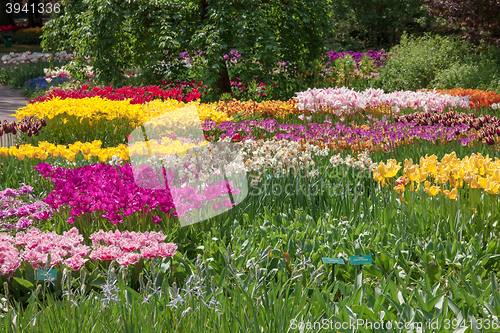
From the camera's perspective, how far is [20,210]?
3596 mm

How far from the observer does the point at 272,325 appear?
1956mm

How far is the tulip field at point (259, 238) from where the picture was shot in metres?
2.08

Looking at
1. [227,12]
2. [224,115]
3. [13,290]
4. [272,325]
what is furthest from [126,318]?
A: [227,12]

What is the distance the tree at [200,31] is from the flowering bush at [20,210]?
20.8 feet

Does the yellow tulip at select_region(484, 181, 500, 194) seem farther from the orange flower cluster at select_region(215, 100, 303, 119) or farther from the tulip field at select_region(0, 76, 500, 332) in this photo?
the orange flower cluster at select_region(215, 100, 303, 119)

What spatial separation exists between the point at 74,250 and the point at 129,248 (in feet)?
1.17

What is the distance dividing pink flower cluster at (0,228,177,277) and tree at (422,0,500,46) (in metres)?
11.4

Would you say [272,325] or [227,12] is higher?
[227,12]

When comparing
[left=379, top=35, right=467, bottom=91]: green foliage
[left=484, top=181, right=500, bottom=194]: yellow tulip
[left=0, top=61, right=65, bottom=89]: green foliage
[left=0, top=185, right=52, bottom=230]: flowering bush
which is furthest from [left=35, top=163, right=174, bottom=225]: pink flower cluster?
[left=0, top=61, right=65, bottom=89]: green foliage

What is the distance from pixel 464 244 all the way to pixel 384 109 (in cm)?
434

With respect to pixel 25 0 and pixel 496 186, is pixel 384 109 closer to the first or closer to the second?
pixel 496 186

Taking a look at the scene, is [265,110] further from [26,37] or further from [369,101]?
[26,37]

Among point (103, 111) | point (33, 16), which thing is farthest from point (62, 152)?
point (33, 16)

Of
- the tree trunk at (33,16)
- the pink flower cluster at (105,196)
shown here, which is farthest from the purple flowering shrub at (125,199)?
the tree trunk at (33,16)
